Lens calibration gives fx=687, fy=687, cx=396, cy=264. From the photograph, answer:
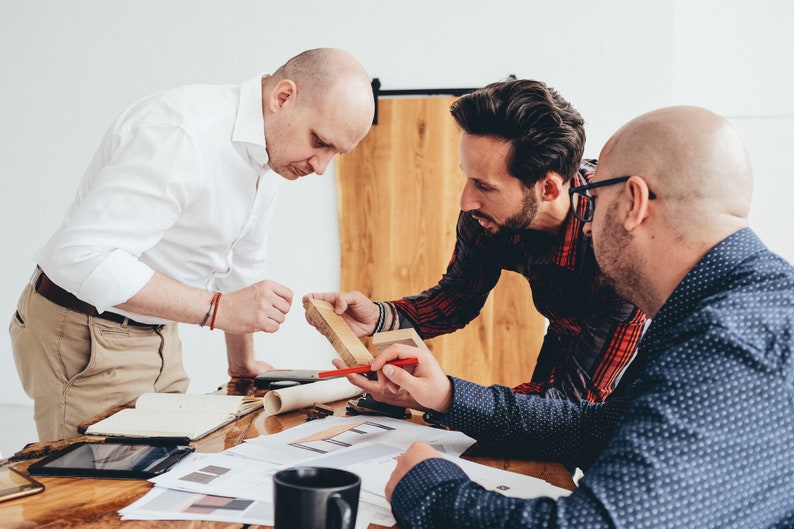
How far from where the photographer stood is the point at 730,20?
3385 mm

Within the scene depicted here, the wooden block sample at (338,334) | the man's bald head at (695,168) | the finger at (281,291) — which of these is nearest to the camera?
the man's bald head at (695,168)

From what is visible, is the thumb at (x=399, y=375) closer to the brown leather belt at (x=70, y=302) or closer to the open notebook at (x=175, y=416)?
the open notebook at (x=175, y=416)

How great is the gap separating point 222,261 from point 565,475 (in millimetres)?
1181

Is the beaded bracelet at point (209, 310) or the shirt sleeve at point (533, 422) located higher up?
the beaded bracelet at point (209, 310)

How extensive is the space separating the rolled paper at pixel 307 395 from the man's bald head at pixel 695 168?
2.74 ft

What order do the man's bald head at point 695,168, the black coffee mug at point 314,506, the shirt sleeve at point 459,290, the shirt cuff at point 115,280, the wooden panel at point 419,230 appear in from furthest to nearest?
1. the wooden panel at point 419,230
2. the shirt sleeve at point 459,290
3. the shirt cuff at point 115,280
4. the man's bald head at point 695,168
5. the black coffee mug at point 314,506

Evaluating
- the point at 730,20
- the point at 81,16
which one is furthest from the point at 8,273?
the point at 730,20

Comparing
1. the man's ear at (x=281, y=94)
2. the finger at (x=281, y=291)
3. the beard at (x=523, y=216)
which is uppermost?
the man's ear at (x=281, y=94)

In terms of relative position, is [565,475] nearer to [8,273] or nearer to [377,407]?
[377,407]

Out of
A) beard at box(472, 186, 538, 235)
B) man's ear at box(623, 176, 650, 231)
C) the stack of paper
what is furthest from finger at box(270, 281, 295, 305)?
man's ear at box(623, 176, 650, 231)

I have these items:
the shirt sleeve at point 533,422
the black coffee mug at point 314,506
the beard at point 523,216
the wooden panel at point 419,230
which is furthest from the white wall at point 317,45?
the black coffee mug at point 314,506

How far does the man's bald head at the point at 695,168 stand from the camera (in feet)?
3.19

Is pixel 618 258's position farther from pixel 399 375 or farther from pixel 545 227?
pixel 545 227

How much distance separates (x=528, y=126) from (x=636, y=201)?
2.84 ft
